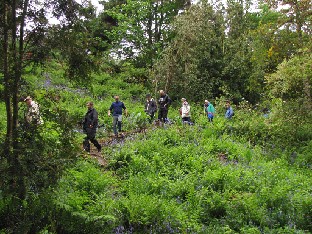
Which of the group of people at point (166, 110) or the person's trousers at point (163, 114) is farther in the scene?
the person's trousers at point (163, 114)

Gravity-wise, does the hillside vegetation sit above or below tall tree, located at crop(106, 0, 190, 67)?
below

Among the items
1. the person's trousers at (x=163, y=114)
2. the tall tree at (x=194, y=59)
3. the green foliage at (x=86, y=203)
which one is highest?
the tall tree at (x=194, y=59)

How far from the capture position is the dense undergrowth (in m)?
5.66

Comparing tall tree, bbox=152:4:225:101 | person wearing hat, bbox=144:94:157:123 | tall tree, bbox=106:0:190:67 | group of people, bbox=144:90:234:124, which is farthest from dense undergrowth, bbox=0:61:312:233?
tall tree, bbox=106:0:190:67

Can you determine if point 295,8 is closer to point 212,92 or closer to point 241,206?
point 212,92

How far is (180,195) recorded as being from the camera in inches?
360

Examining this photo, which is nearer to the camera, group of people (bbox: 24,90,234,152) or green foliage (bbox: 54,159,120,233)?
green foliage (bbox: 54,159,120,233)

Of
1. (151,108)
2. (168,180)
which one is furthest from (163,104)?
(168,180)

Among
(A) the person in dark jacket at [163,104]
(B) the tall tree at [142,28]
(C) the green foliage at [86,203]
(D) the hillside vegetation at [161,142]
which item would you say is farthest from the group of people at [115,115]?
(B) the tall tree at [142,28]

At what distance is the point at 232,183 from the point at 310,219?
207cm

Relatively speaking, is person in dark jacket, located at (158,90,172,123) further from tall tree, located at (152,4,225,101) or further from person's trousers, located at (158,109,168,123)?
tall tree, located at (152,4,225,101)

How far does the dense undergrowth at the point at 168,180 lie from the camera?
5.66 m

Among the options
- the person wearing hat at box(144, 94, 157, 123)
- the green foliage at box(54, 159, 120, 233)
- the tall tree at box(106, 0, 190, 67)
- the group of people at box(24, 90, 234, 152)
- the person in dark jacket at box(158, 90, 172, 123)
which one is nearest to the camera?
the green foliage at box(54, 159, 120, 233)

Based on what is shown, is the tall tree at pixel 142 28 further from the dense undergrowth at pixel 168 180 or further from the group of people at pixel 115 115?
the dense undergrowth at pixel 168 180
